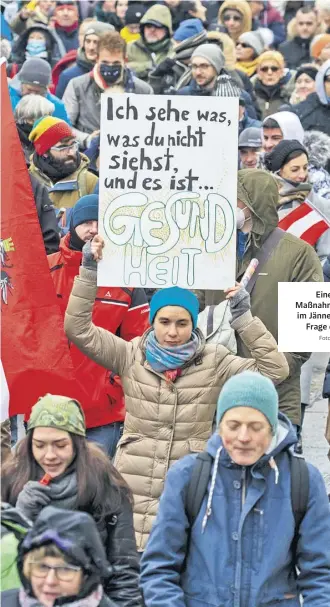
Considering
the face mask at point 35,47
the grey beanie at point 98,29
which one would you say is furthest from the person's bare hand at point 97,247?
the face mask at point 35,47

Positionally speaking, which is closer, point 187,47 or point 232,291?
point 232,291

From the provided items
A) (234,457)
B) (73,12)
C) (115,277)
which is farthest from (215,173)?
(73,12)

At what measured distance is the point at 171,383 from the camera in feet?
22.0

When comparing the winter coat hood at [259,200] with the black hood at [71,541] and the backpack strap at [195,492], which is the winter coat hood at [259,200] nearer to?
the backpack strap at [195,492]

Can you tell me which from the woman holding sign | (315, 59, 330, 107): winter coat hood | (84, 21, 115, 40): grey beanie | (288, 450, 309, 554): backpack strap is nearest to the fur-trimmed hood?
(315, 59, 330, 107): winter coat hood

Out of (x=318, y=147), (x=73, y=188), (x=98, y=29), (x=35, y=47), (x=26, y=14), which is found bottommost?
(x=73, y=188)

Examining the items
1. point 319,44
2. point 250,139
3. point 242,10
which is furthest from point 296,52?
point 250,139

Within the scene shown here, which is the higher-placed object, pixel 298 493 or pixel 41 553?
pixel 298 493

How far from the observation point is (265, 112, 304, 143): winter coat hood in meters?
10.5

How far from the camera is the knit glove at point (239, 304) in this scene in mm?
6875

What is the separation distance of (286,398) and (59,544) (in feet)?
9.01

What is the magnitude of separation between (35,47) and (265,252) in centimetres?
848

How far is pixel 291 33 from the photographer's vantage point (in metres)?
16.9

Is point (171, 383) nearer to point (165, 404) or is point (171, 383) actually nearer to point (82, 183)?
point (165, 404)
